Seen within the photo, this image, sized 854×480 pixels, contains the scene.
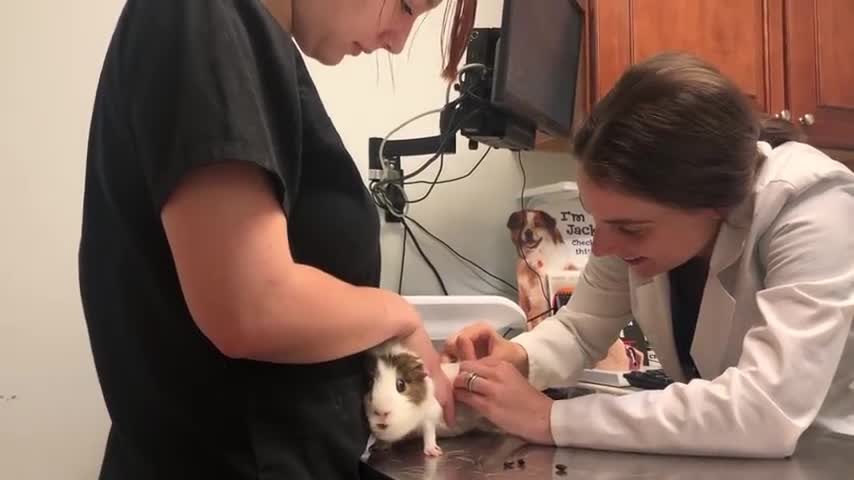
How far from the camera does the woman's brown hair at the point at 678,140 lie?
0.94 meters

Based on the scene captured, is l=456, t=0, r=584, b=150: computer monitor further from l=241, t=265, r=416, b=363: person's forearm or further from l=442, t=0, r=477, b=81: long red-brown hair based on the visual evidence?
l=241, t=265, r=416, b=363: person's forearm

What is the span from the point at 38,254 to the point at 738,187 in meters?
1.16

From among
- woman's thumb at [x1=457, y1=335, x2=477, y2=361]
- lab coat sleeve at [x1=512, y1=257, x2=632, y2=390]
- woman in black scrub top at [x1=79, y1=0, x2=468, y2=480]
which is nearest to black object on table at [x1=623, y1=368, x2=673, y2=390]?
lab coat sleeve at [x1=512, y1=257, x2=632, y2=390]

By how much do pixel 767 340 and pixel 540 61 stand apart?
2.73ft

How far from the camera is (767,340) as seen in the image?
86 cm

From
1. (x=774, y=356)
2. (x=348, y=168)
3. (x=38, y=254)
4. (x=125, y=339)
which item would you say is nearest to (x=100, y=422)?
(x=38, y=254)

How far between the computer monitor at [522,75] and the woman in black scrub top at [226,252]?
2.49ft

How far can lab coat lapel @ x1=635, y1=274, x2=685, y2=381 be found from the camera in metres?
1.14

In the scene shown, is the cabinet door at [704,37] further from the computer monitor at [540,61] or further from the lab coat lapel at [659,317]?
the lab coat lapel at [659,317]

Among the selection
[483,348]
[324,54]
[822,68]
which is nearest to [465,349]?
[483,348]

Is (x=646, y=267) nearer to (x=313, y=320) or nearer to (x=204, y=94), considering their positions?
(x=313, y=320)

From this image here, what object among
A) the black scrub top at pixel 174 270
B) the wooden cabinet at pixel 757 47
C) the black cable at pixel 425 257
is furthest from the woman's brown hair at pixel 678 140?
the black cable at pixel 425 257

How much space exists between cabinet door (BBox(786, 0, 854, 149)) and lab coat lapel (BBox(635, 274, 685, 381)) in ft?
3.39

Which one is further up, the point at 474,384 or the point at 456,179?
the point at 456,179
